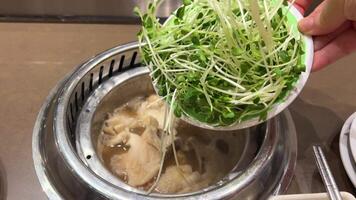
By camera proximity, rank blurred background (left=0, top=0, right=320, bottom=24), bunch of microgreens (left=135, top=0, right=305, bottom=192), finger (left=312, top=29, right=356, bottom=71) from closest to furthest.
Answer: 1. bunch of microgreens (left=135, top=0, right=305, bottom=192)
2. finger (left=312, top=29, right=356, bottom=71)
3. blurred background (left=0, top=0, right=320, bottom=24)

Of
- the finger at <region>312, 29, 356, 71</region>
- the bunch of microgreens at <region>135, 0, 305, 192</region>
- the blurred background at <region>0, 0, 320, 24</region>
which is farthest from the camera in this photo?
the blurred background at <region>0, 0, 320, 24</region>

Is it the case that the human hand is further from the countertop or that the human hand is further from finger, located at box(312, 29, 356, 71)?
the countertop

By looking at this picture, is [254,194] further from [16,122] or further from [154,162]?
[16,122]

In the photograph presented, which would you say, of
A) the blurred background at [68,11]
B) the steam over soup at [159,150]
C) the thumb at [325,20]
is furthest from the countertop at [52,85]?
the thumb at [325,20]

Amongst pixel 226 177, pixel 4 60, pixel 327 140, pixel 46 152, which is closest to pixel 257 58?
pixel 226 177

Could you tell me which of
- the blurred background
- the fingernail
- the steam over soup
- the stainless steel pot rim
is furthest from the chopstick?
the blurred background

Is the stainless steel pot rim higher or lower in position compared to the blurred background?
lower

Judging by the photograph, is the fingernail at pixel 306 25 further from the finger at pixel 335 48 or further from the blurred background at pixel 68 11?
the blurred background at pixel 68 11
